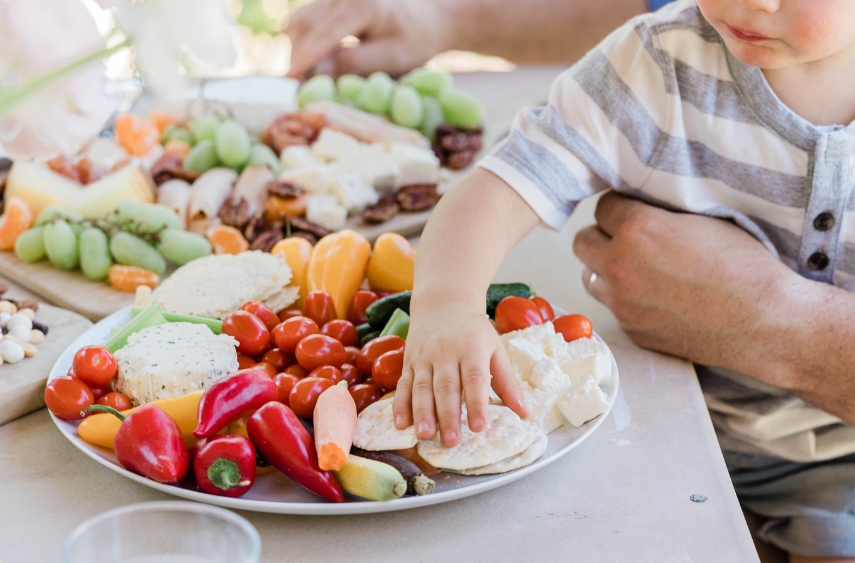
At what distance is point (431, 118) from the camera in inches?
71.7

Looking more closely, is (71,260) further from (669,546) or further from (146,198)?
(669,546)

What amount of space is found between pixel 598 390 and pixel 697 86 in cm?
45

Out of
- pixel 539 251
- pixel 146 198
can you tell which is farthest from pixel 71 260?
pixel 539 251

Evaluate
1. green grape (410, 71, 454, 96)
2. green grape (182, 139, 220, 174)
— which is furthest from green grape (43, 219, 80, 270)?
green grape (410, 71, 454, 96)

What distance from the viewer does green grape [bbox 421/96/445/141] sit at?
1810 millimetres

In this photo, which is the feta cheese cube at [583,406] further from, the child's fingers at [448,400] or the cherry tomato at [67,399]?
the cherry tomato at [67,399]

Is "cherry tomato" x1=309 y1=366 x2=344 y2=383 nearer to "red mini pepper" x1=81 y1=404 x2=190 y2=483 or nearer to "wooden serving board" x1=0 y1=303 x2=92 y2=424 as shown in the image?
"red mini pepper" x1=81 y1=404 x2=190 y2=483

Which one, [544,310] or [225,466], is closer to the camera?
[225,466]

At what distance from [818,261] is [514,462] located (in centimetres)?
55

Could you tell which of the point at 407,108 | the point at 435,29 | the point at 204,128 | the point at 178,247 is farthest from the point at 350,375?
the point at 435,29

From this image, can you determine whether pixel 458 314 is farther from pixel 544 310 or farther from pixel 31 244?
pixel 31 244

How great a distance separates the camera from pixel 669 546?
2.08ft

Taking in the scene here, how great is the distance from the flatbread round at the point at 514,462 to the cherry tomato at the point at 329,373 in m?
0.19

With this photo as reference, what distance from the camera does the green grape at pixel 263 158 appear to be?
1.53 metres
